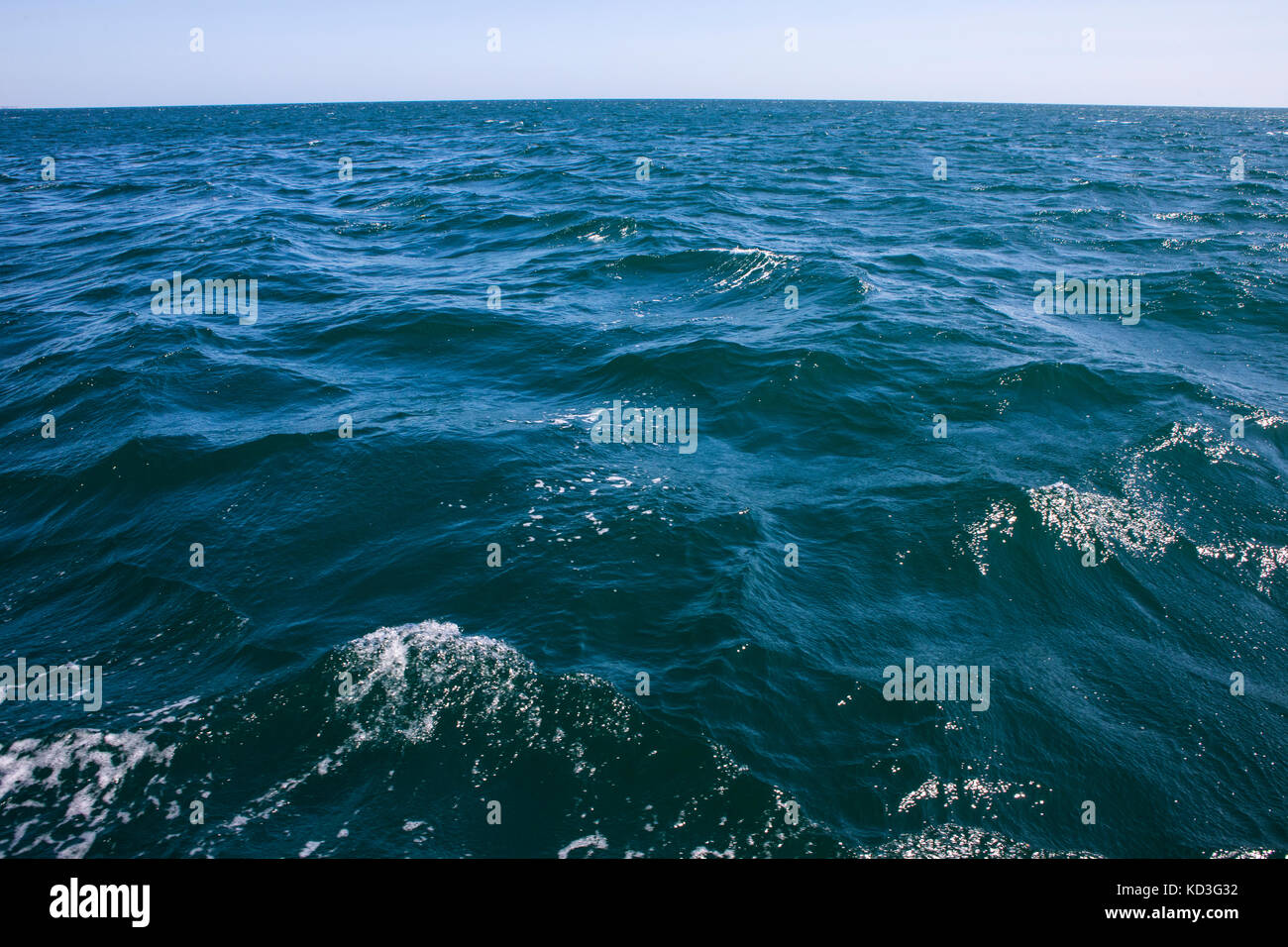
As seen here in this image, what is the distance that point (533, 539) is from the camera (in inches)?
333

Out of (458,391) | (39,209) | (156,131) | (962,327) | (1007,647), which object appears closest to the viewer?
(1007,647)

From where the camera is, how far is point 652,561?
8102 mm

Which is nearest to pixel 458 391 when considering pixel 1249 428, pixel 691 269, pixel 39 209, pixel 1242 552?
pixel 691 269

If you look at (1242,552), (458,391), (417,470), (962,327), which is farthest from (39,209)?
(1242,552)

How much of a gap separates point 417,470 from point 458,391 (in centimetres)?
296

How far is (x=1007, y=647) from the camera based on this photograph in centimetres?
693

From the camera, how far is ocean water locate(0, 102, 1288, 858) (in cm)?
539

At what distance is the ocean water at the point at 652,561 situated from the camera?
539 cm
